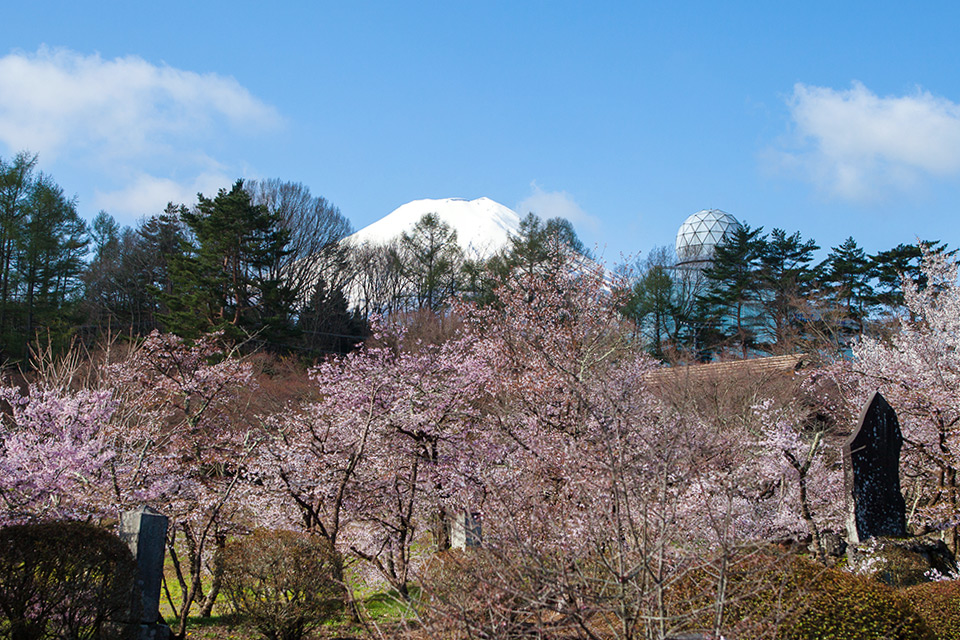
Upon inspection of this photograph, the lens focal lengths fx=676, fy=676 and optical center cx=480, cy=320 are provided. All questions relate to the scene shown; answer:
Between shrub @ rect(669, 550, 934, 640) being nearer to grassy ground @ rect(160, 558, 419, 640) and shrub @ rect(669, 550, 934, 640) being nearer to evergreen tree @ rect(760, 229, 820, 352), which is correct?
grassy ground @ rect(160, 558, 419, 640)

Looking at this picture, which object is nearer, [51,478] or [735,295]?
[51,478]

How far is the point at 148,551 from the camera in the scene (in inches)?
255

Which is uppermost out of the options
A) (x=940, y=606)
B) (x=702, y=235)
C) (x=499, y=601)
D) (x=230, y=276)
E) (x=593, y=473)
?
(x=702, y=235)

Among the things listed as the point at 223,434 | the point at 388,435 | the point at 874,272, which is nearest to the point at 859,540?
the point at 388,435

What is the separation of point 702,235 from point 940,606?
38.0 m

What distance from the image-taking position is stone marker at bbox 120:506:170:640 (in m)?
6.36

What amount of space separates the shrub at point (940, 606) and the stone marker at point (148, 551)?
6579 mm

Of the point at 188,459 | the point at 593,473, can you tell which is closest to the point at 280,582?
the point at 593,473

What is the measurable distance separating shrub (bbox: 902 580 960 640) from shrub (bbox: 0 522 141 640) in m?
6.57

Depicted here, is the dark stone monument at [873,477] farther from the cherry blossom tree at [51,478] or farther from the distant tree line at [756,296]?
the distant tree line at [756,296]

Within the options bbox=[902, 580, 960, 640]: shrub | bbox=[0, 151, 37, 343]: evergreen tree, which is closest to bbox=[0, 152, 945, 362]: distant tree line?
bbox=[0, 151, 37, 343]: evergreen tree

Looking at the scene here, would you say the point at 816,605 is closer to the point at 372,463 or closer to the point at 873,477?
the point at 873,477

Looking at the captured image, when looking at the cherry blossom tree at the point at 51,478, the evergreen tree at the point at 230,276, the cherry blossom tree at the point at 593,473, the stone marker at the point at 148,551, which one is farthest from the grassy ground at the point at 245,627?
the evergreen tree at the point at 230,276

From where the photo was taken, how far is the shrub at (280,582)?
22.4 ft
